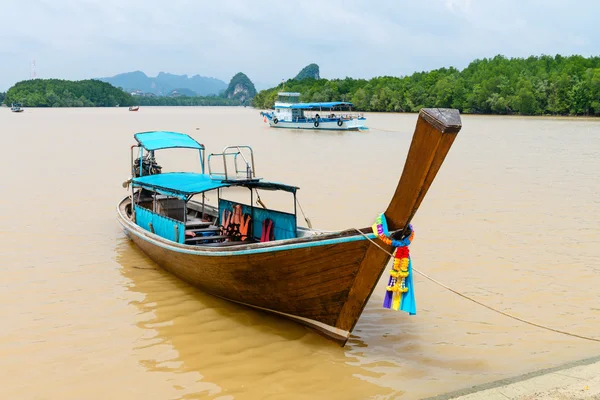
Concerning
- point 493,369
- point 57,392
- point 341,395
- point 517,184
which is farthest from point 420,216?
Result: point 57,392

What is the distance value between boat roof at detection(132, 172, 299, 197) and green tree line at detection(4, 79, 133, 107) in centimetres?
12568

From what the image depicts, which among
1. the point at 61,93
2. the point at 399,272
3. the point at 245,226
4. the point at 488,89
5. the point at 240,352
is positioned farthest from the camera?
the point at 61,93

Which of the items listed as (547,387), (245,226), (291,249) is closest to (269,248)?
(291,249)

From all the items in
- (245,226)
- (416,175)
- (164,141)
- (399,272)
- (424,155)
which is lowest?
(245,226)

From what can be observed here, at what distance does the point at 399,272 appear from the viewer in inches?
202

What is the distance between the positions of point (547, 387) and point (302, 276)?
2.48m

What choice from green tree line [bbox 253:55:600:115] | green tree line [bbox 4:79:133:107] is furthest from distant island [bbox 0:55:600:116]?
green tree line [bbox 4:79:133:107]

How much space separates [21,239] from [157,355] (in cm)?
589

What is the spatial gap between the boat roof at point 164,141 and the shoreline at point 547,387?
7.14 metres

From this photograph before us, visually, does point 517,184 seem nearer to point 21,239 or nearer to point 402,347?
point 402,347

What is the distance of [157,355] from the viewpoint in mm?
5992

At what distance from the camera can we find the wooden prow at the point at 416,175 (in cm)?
442

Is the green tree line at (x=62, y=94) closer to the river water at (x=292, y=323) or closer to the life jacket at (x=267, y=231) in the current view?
the river water at (x=292, y=323)

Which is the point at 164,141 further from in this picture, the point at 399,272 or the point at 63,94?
the point at 63,94
